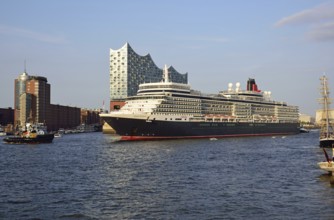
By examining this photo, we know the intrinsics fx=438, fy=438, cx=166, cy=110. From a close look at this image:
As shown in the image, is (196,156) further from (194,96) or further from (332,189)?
(194,96)

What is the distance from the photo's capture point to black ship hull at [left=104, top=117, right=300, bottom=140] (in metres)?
93.2

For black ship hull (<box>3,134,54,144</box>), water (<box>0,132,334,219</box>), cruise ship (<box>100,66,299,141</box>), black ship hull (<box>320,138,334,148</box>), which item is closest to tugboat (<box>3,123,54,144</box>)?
black ship hull (<box>3,134,54,144</box>)

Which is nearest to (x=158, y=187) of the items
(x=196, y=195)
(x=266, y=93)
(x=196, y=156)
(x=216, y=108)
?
(x=196, y=195)

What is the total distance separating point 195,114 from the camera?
110188 millimetres

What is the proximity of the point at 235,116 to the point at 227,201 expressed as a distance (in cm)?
9858

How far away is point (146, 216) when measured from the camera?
80.5ft

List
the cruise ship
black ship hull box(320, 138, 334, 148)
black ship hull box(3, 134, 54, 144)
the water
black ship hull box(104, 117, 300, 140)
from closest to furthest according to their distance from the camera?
1. the water
2. black ship hull box(320, 138, 334, 148)
3. black ship hull box(104, 117, 300, 140)
4. the cruise ship
5. black ship hull box(3, 134, 54, 144)

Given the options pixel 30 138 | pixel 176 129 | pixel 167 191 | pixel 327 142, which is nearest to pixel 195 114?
pixel 176 129

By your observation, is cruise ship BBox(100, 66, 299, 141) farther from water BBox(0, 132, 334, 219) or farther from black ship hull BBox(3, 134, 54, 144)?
water BBox(0, 132, 334, 219)

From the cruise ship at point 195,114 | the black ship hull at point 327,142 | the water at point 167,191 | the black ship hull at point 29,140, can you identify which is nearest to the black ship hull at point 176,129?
the cruise ship at point 195,114

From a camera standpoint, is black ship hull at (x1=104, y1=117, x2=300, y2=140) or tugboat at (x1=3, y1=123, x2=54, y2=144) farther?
tugboat at (x1=3, y1=123, x2=54, y2=144)

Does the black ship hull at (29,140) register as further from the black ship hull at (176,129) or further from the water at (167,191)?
the water at (167,191)

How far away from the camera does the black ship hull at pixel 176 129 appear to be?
93156 millimetres

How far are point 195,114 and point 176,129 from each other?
12692 mm
